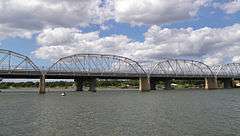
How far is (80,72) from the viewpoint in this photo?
18438 centimetres

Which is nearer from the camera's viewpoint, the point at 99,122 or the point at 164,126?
the point at 164,126

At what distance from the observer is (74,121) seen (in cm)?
5466

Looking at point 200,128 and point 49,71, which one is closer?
point 200,128

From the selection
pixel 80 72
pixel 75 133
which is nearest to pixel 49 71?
pixel 80 72

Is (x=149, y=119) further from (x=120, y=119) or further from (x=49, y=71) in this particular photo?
(x=49, y=71)

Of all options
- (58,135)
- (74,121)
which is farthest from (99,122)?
(58,135)

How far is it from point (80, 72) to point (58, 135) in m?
142

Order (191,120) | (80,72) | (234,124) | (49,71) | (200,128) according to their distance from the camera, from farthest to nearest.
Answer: (80,72), (49,71), (191,120), (234,124), (200,128)

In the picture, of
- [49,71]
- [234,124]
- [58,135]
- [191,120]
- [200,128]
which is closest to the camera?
[58,135]

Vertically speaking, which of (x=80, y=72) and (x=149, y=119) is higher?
(x=80, y=72)

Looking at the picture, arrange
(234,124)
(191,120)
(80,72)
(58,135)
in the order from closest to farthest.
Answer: (58,135), (234,124), (191,120), (80,72)

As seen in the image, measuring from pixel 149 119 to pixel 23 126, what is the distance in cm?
1758

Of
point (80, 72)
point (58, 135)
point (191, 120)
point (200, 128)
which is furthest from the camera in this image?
point (80, 72)

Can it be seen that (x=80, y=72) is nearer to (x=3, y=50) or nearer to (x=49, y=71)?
(x=49, y=71)
